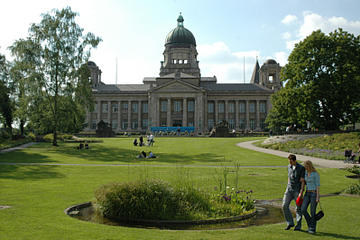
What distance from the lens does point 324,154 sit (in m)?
31.7

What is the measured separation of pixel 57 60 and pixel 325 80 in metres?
33.8

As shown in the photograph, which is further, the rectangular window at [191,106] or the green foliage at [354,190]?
the rectangular window at [191,106]

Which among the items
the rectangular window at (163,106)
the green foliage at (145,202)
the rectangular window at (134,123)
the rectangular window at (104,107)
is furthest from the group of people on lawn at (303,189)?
the rectangular window at (104,107)

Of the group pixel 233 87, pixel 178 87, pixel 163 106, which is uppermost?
pixel 233 87

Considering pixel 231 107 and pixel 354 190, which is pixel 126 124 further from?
pixel 354 190

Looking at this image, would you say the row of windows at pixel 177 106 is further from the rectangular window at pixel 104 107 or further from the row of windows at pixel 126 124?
the rectangular window at pixel 104 107

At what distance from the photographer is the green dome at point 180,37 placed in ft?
348

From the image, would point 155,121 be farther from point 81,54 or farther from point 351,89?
point 351,89

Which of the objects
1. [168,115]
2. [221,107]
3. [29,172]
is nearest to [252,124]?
[221,107]

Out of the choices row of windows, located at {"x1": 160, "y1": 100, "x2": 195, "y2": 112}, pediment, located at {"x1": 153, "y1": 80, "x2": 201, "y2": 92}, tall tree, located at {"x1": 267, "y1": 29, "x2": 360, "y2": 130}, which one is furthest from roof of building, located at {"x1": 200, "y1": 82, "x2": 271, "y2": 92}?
tall tree, located at {"x1": 267, "y1": 29, "x2": 360, "y2": 130}

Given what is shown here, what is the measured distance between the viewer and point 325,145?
3497 cm

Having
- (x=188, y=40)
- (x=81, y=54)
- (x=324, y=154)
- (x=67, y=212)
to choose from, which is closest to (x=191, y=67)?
(x=188, y=40)

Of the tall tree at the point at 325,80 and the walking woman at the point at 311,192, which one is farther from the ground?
the tall tree at the point at 325,80

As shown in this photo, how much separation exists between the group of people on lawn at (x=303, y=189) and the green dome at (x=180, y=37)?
326 ft
